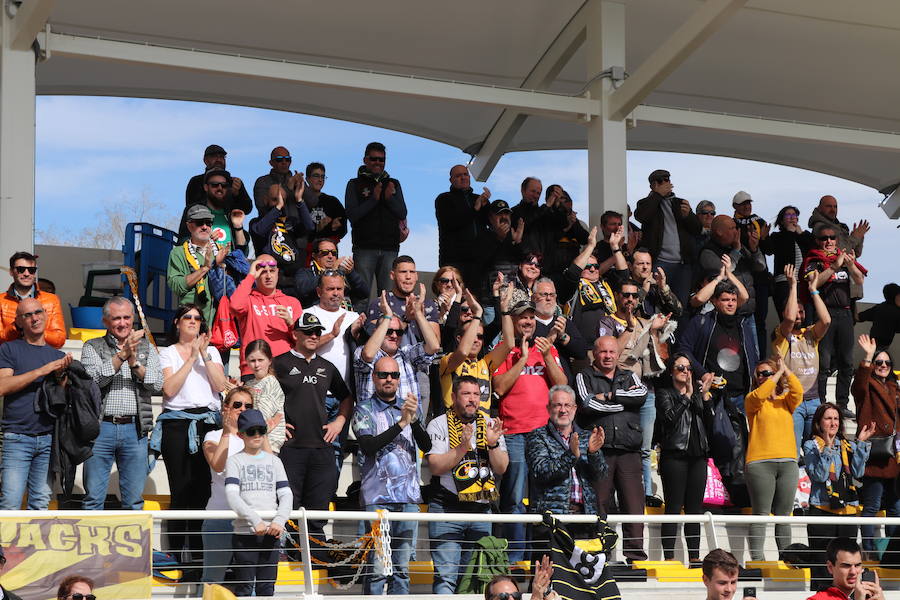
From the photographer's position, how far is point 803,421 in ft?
36.2

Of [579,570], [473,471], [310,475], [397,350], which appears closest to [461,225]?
[397,350]

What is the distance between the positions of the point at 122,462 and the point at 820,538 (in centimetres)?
523

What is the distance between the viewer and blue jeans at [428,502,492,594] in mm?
8180

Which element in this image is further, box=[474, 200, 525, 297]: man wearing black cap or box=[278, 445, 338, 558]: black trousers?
box=[474, 200, 525, 297]: man wearing black cap

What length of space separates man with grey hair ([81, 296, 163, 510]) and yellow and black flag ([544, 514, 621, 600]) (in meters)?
2.80

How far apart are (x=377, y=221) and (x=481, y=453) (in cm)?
367

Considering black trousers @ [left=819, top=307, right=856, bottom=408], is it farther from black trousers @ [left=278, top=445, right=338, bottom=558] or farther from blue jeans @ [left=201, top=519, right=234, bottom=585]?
blue jeans @ [left=201, top=519, right=234, bottom=585]

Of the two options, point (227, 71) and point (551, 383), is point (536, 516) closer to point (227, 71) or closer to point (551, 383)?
point (551, 383)

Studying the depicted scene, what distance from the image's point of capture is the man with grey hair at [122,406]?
328 inches

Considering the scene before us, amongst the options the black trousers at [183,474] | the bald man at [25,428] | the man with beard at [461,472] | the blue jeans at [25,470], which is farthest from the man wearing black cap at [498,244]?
the blue jeans at [25,470]

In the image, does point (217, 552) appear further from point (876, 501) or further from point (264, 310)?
point (876, 501)

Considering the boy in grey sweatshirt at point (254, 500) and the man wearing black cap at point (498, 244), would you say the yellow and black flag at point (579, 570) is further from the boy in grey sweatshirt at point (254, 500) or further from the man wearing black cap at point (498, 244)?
the man wearing black cap at point (498, 244)

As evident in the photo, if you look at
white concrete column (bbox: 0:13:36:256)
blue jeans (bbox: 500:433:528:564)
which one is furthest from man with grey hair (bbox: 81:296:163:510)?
blue jeans (bbox: 500:433:528:564)

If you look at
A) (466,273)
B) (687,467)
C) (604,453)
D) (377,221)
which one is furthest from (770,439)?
(377,221)
